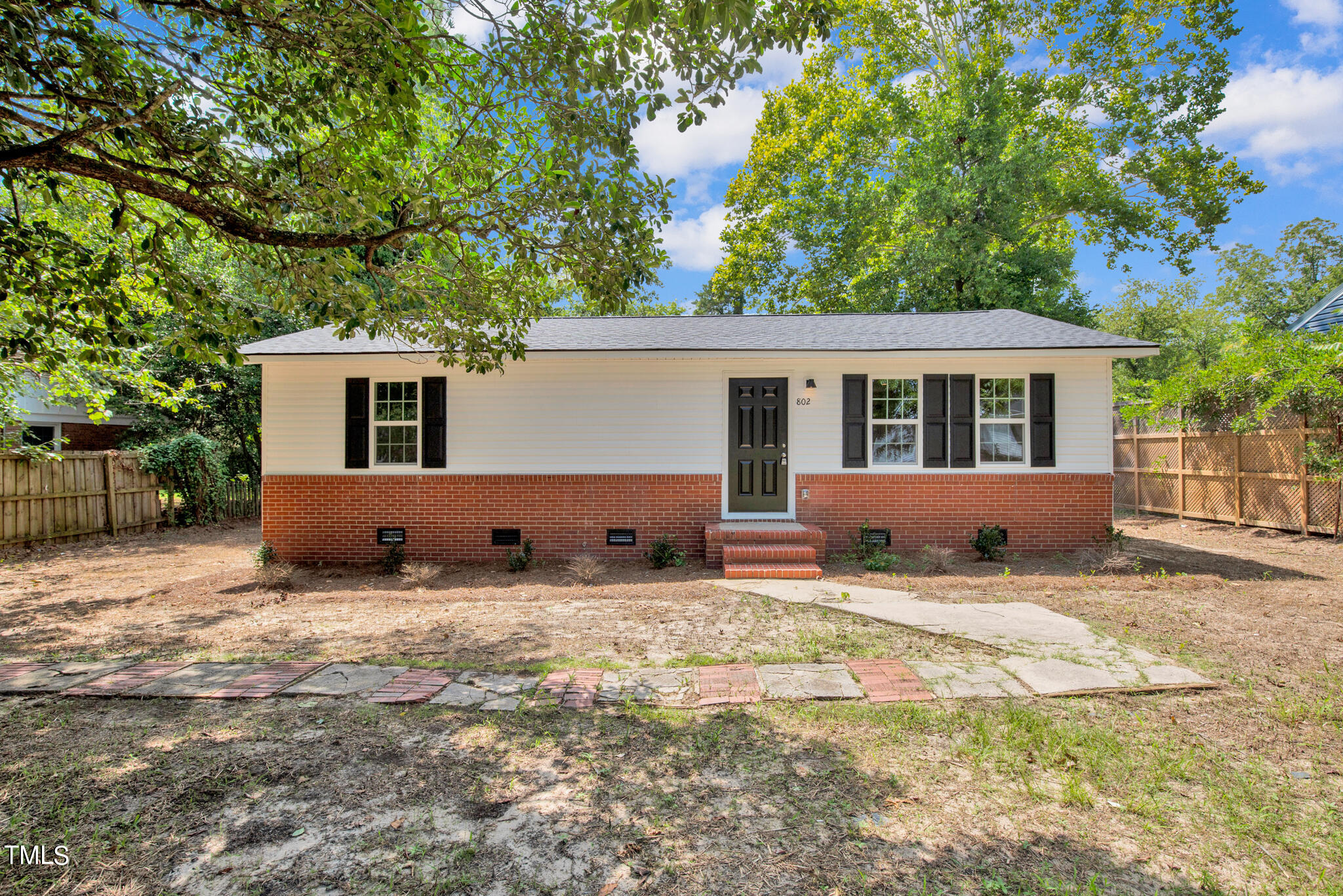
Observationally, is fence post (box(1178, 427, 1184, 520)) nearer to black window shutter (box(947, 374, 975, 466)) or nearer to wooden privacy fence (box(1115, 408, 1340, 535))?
wooden privacy fence (box(1115, 408, 1340, 535))

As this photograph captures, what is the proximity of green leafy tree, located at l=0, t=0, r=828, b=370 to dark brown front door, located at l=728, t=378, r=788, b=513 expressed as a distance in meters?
4.23

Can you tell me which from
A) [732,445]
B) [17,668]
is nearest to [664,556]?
[732,445]

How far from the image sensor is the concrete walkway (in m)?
3.80

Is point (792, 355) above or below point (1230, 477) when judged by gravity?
above

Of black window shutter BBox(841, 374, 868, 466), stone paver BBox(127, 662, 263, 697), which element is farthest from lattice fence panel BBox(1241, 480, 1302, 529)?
stone paver BBox(127, 662, 263, 697)

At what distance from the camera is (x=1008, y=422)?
8727mm

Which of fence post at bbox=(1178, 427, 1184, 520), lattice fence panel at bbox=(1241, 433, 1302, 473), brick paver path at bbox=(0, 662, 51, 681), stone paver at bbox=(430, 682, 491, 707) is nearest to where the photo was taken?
stone paver at bbox=(430, 682, 491, 707)

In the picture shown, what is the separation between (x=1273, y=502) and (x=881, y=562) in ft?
26.5

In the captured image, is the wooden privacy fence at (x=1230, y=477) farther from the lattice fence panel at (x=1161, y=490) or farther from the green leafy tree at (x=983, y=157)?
the green leafy tree at (x=983, y=157)

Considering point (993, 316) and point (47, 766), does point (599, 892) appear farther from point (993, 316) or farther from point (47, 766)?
point (993, 316)

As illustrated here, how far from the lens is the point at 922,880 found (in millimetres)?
A: 2125

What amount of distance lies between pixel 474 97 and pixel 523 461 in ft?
16.6

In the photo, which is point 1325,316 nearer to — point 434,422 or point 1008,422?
point 1008,422

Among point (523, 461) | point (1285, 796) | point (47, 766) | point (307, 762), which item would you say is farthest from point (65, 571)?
point (1285, 796)
